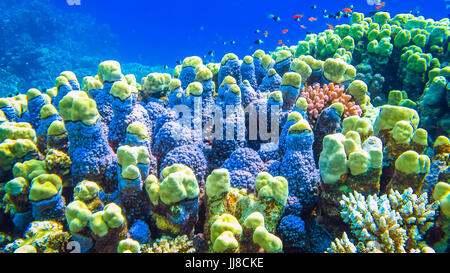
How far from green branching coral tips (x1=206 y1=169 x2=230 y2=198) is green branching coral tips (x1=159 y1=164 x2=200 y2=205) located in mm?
133

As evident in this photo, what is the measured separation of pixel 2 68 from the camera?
775 inches

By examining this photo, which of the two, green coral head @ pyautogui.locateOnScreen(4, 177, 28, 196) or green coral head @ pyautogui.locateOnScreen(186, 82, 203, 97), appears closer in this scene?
green coral head @ pyautogui.locateOnScreen(4, 177, 28, 196)

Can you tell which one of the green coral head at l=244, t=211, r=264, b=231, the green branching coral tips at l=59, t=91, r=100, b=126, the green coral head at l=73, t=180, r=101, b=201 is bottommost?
the green coral head at l=244, t=211, r=264, b=231

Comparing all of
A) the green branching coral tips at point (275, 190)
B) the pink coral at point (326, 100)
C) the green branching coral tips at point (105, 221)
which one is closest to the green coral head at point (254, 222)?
the green branching coral tips at point (275, 190)

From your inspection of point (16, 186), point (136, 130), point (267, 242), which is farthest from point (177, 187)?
point (16, 186)

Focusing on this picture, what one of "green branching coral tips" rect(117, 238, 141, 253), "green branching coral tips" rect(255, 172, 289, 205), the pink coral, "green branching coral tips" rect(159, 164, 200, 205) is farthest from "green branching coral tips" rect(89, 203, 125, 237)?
the pink coral

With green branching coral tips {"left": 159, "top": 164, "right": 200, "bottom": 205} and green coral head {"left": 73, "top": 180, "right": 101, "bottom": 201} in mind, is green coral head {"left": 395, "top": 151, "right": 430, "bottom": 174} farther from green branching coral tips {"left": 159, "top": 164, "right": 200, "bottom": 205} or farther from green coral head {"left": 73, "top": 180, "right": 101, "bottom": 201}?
green coral head {"left": 73, "top": 180, "right": 101, "bottom": 201}

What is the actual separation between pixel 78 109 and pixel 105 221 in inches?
42.0

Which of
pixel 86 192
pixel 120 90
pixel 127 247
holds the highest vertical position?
pixel 120 90

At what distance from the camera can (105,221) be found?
5.42ft

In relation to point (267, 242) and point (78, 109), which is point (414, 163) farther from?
point (78, 109)

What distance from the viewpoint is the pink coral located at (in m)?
3.18

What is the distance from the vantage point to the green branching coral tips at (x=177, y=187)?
5.59 feet
